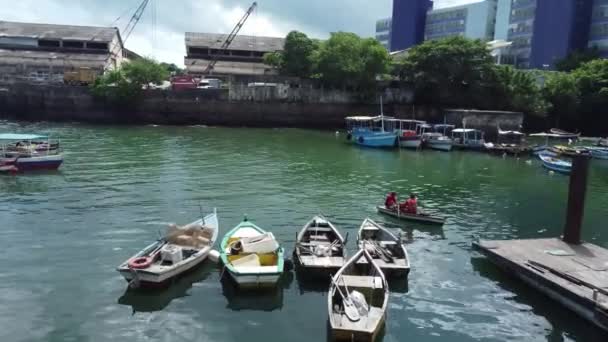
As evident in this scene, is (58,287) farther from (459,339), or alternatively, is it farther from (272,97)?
(272,97)

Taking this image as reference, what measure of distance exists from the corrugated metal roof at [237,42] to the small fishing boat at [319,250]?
81881 mm

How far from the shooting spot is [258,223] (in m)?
25.2

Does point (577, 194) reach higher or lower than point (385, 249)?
higher

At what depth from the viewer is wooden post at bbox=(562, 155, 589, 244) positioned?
821 inches

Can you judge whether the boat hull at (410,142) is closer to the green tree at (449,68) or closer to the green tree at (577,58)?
the green tree at (449,68)

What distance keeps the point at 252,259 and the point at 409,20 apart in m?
114

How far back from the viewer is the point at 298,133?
232ft

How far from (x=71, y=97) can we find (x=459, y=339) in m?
72.0

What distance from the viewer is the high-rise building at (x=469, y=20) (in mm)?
108938

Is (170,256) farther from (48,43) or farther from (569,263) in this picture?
(48,43)

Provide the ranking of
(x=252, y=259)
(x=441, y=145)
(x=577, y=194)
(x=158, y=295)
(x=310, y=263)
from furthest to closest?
(x=441, y=145) → (x=577, y=194) → (x=310, y=263) → (x=252, y=259) → (x=158, y=295)

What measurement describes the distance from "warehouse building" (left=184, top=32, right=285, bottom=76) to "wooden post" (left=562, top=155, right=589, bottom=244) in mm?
76685

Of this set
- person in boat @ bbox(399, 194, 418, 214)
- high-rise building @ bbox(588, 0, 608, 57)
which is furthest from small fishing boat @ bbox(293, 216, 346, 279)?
high-rise building @ bbox(588, 0, 608, 57)

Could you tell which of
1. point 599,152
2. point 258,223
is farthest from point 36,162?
point 599,152
